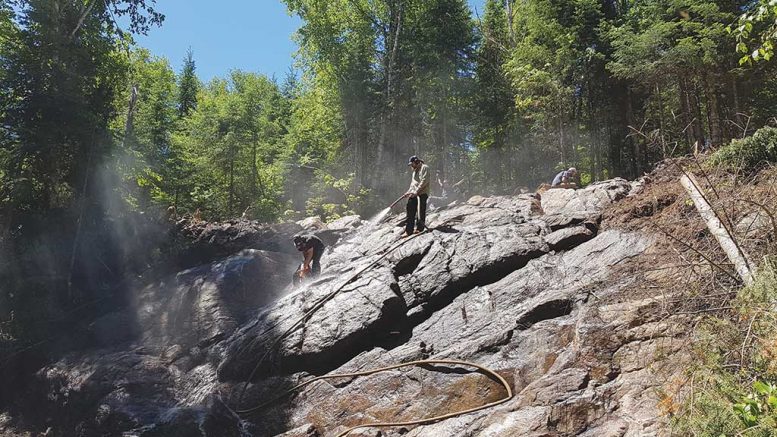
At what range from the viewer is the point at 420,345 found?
7.48 m

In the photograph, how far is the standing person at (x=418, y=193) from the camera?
34.3 feet

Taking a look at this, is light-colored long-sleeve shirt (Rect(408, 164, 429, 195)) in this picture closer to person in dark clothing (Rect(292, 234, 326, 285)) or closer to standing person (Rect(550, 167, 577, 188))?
person in dark clothing (Rect(292, 234, 326, 285))

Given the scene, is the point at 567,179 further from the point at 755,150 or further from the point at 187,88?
the point at 187,88

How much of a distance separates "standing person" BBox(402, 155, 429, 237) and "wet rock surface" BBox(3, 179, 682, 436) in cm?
60

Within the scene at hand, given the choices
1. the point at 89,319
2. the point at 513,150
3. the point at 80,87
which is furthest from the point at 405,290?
the point at 513,150

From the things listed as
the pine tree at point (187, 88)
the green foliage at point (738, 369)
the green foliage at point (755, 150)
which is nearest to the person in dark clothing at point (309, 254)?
the green foliage at point (755, 150)

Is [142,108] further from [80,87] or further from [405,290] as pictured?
[405,290]

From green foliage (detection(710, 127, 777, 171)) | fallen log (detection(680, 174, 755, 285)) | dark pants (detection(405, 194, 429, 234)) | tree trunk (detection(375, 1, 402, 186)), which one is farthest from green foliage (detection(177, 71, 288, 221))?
fallen log (detection(680, 174, 755, 285))

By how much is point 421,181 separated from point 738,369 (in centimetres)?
702

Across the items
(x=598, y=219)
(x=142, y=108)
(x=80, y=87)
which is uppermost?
(x=142, y=108)

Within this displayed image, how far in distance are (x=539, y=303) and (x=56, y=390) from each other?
1105 centimetres

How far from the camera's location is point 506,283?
816 centimetres

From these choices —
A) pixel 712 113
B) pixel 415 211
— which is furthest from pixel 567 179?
pixel 712 113

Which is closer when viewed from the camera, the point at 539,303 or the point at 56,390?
the point at 539,303
